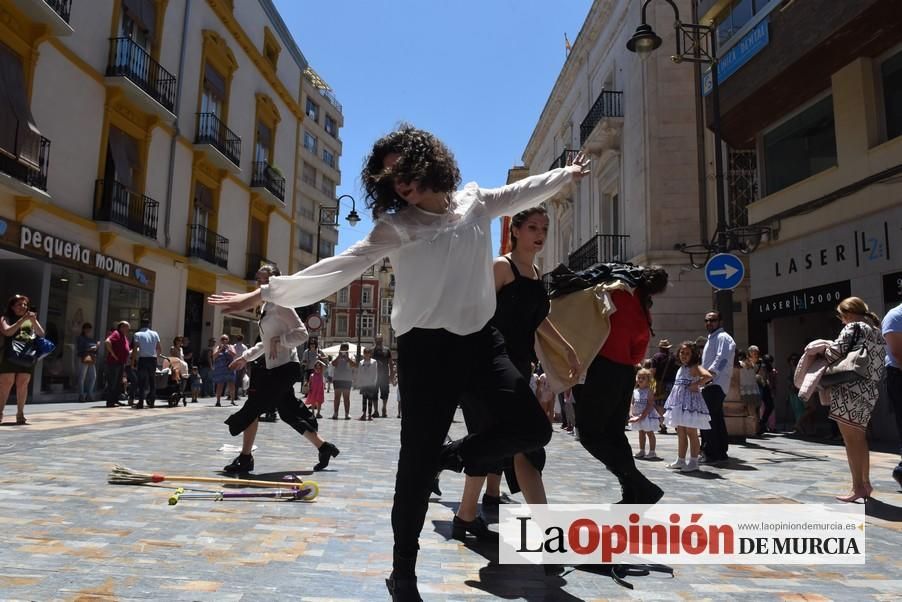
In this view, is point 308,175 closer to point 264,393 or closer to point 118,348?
point 118,348

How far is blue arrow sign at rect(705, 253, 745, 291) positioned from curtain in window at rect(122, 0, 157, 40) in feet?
55.8

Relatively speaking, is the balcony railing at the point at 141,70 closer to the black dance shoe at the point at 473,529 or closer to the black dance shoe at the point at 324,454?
the black dance shoe at the point at 324,454

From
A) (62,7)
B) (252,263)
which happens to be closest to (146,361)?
(62,7)

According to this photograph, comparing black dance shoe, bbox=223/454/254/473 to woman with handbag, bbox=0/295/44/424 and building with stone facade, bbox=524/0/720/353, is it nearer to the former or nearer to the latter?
woman with handbag, bbox=0/295/44/424

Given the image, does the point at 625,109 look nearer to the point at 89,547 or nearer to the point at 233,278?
the point at 233,278

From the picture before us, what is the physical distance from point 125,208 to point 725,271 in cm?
1569

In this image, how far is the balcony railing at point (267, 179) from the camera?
27719mm

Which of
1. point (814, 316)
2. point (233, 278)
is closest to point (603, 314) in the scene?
point (814, 316)

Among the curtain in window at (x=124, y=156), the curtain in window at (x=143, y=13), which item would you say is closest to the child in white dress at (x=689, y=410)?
the curtain in window at (x=124, y=156)

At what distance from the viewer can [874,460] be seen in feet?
27.7

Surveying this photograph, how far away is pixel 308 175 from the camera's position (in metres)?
51.7

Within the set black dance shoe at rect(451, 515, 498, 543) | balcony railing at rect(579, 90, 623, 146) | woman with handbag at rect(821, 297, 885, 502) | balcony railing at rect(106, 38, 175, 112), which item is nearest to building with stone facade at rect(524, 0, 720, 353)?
balcony railing at rect(579, 90, 623, 146)

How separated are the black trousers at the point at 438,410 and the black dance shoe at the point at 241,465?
3.52m

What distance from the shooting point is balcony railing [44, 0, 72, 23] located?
1423cm
